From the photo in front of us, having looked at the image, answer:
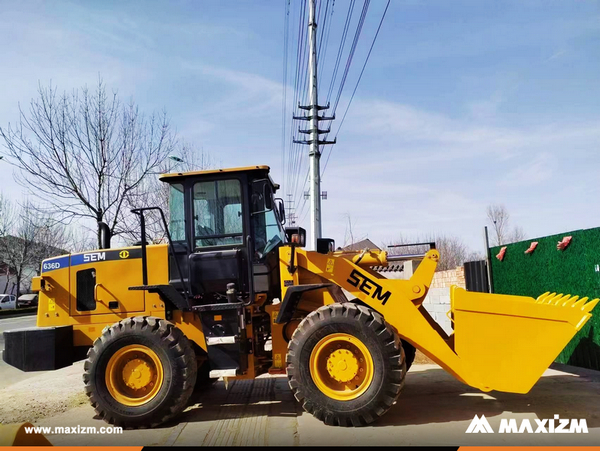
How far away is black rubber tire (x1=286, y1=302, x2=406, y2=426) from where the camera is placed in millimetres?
5094

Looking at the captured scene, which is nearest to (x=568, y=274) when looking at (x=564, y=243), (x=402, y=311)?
(x=564, y=243)

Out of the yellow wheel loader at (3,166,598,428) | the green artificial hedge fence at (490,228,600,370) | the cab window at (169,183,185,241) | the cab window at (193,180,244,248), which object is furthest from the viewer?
the green artificial hedge fence at (490,228,600,370)

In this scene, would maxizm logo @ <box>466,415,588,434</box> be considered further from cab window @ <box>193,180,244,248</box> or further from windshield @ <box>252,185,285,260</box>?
cab window @ <box>193,180,244,248</box>

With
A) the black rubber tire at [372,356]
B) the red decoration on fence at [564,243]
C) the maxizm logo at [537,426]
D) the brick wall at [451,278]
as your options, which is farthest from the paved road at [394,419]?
the brick wall at [451,278]

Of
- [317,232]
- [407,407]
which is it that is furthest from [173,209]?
[317,232]

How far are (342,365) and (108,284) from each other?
327cm

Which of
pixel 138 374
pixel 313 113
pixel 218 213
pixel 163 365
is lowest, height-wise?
pixel 138 374

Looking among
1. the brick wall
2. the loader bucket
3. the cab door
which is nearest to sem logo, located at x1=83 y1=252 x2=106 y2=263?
the cab door

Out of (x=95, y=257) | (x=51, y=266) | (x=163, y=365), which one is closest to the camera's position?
(x=163, y=365)

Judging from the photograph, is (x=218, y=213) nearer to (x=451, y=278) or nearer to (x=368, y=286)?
(x=368, y=286)

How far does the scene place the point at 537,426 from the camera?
16.2 ft

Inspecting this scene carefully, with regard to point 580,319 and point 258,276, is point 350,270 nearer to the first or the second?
point 258,276

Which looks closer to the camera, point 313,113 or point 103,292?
point 103,292

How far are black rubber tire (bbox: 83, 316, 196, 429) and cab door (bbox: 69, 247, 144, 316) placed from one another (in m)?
0.67
